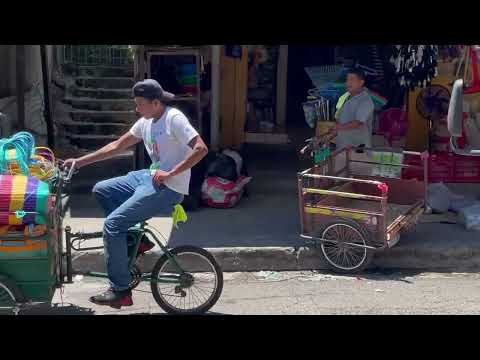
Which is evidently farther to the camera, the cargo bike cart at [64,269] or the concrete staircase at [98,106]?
the concrete staircase at [98,106]

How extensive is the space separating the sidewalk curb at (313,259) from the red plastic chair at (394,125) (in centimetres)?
313

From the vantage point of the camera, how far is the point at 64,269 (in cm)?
580

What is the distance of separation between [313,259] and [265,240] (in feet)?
1.78

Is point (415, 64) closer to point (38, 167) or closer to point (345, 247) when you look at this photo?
point (345, 247)

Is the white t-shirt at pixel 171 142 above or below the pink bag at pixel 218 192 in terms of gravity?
above

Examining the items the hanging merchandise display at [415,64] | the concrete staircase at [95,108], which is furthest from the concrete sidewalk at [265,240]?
the concrete staircase at [95,108]

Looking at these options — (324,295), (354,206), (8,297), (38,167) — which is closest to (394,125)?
(354,206)

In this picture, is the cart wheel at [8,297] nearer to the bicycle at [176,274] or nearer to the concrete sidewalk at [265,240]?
the bicycle at [176,274]

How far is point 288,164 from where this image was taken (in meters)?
11.0

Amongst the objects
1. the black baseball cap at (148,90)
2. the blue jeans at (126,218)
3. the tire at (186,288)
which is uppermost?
the black baseball cap at (148,90)

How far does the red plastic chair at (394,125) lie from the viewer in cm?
1027

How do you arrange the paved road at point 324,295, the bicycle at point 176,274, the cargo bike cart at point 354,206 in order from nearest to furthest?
1. the bicycle at point 176,274
2. the paved road at point 324,295
3. the cargo bike cart at point 354,206

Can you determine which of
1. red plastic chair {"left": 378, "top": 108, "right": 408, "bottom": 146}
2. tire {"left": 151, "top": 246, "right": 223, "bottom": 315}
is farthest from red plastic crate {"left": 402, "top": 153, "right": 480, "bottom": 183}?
tire {"left": 151, "top": 246, "right": 223, "bottom": 315}

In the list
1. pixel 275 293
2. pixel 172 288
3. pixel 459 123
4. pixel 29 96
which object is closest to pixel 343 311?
pixel 275 293
